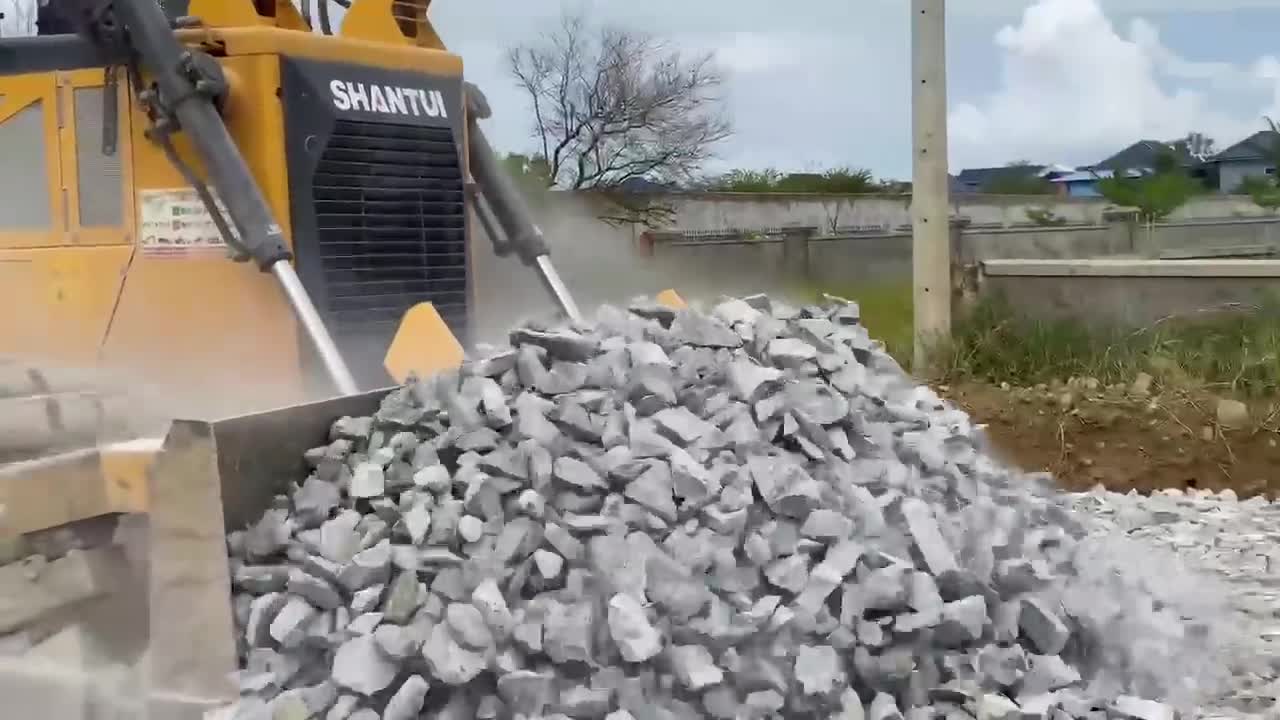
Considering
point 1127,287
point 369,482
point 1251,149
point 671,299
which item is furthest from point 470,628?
point 1251,149

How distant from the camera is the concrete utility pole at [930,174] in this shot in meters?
7.52

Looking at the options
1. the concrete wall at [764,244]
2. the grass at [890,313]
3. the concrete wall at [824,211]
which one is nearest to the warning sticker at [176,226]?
the concrete wall at [764,244]

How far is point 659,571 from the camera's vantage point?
2963 mm

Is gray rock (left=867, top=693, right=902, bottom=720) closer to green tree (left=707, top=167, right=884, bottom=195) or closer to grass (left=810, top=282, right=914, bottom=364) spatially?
grass (left=810, top=282, right=914, bottom=364)

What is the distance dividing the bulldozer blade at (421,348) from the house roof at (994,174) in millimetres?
21839

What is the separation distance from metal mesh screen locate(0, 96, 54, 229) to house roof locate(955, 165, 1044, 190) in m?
21.9

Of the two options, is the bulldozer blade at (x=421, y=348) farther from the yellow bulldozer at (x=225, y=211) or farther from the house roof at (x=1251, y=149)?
the house roof at (x=1251, y=149)

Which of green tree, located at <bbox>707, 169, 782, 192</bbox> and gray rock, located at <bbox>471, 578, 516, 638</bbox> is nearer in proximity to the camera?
gray rock, located at <bbox>471, 578, 516, 638</bbox>

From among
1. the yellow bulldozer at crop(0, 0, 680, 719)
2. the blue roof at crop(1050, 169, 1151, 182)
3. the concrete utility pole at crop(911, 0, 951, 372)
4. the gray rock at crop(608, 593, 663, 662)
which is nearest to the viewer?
the gray rock at crop(608, 593, 663, 662)

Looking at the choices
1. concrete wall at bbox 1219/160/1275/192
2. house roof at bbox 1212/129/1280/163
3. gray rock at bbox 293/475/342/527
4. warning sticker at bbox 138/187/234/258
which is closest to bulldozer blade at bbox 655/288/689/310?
warning sticker at bbox 138/187/234/258

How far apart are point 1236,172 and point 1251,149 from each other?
8.92ft

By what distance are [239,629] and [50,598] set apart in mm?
406

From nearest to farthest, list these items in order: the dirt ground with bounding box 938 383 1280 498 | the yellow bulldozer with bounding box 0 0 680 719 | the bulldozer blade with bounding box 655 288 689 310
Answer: the yellow bulldozer with bounding box 0 0 680 719 → the bulldozer blade with bounding box 655 288 689 310 → the dirt ground with bounding box 938 383 1280 498

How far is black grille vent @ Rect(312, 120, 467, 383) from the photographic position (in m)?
4.32
